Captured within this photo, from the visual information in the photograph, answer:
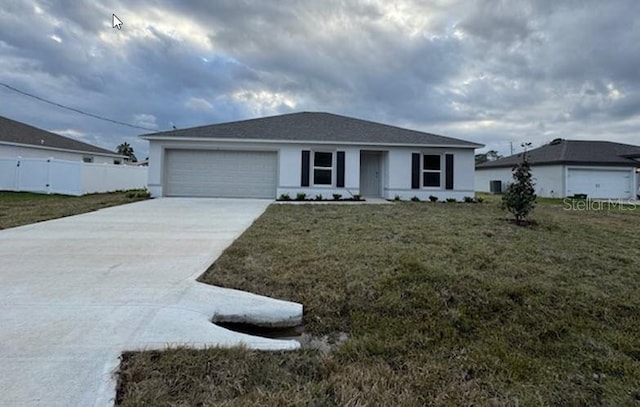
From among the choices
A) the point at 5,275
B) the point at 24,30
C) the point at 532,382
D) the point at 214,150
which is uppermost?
the point at 24,30

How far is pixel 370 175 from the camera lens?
18016mm

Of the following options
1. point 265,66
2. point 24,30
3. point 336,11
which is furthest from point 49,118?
point 336,11

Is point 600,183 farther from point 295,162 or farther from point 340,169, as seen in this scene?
point 295,162

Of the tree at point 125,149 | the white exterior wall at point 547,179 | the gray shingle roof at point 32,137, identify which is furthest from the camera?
the tree at point 125,149

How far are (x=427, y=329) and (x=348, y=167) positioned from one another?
42.9ft

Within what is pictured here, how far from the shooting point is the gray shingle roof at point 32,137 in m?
19.7

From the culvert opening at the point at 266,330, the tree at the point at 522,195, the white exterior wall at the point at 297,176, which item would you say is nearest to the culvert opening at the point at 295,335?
the culvert opening at the point at 266,330

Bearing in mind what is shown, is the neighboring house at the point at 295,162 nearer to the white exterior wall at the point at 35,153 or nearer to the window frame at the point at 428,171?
the window frame at the point at 428,171

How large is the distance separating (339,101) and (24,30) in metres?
17.1

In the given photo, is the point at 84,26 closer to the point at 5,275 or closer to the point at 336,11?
the point at 336,11

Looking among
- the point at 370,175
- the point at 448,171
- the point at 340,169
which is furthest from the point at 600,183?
the point at 340,169

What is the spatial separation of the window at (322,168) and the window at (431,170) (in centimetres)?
455

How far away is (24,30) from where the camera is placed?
16875mm

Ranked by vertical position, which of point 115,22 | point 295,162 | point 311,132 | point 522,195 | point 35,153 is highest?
point 115,22
